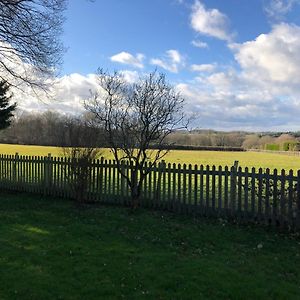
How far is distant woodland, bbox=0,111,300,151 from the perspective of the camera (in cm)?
1220

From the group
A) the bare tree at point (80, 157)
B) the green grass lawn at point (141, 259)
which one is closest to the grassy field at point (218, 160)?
the bare tree at point (80, 157)

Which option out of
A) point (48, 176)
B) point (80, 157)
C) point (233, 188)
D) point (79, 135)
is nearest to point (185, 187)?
point (233, 188)

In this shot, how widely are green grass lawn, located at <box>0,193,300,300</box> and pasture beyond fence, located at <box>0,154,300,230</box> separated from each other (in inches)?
24.3

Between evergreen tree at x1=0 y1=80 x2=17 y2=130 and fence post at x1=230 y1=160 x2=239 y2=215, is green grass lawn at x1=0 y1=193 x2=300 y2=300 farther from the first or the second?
evergreen tree at x1=0 y1=80 x2=17 y2=130

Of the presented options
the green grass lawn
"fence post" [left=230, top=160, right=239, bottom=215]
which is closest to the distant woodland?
"fence post" [left=230, top=160, right=239, bottom=215]

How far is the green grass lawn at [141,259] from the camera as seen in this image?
475 centimetres

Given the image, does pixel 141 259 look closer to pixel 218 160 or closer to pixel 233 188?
pixel 233 188

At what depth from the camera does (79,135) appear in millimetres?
12172

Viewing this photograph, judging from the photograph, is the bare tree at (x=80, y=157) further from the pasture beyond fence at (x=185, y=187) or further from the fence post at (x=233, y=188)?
the fence post at (x=233, y=188)

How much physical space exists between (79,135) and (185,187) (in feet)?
13.3

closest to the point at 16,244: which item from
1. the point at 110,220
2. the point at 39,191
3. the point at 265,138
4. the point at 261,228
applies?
the point at 110,220

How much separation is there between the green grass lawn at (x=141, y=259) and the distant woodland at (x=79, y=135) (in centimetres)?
336

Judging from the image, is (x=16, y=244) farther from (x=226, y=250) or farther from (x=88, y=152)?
(x=88, y=152)

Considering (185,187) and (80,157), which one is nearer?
(185,187)
